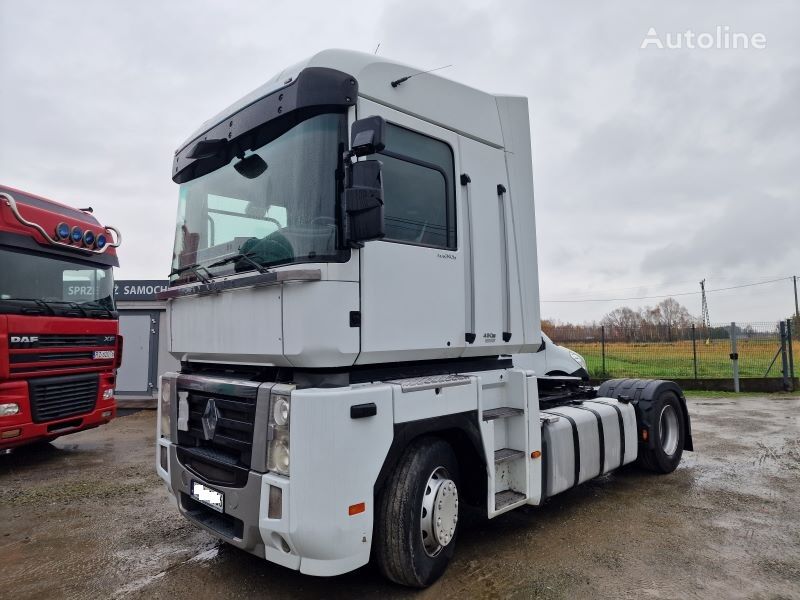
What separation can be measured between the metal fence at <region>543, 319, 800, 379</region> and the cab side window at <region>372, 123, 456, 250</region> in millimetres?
11805

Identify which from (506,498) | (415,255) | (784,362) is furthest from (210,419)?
(784,362)

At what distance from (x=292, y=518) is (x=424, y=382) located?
1.13m

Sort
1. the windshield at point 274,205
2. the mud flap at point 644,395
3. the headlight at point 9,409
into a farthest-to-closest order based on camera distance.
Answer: the headlight at point 9,409
the mud flap at point 644,395
the windshield at point 274,205

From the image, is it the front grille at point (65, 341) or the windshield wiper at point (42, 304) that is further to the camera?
the windshield wiper at point (42, 304)

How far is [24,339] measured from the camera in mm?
6320

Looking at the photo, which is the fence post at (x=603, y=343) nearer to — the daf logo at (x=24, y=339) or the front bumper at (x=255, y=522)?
the daf logo at (x=24, y=339)

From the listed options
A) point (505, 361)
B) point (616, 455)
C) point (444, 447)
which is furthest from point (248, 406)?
point (616, 455)

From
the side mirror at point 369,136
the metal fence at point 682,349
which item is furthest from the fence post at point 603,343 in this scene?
Answer: the side mirror at point 369,136

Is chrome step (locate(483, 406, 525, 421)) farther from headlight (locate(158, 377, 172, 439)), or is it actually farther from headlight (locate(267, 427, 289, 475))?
headlight (locate(158, 377, 172, 439))

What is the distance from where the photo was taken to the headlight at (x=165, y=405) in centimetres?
391

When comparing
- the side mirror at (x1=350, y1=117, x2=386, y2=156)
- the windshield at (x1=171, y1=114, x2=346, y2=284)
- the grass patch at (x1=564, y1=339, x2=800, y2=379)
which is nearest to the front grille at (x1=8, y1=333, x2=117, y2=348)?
the windshield at (x1=171, y1=114, x2=346, y2=284)

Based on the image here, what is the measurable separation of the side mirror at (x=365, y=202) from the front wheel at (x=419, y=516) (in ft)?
4.71

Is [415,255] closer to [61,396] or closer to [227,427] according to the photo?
[227,427]

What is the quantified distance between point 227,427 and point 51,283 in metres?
5.25
